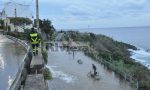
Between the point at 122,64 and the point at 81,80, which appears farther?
the point at 122,64

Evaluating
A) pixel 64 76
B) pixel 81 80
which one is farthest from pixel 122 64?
pixel 81 80

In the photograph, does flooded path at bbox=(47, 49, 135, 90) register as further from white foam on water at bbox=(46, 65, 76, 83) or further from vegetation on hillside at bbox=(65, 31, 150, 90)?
vegetation on hillside at bbox=(65, 31, 150, 90)

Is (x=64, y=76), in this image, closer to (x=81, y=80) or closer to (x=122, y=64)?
(x=81, y=80)

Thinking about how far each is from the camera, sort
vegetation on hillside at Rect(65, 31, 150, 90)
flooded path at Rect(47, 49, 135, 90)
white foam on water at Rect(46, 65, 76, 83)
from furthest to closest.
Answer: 1. vegetation on hillside at Rect(65, 31, 150, 90)
2. white foam on water at Rect(46, 65, 76, 83)
3. flooded path at Rect(47, 49, 135, 90)

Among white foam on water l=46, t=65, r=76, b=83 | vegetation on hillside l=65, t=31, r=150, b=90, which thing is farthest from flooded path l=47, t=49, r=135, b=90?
vegetation on hillside l=65, t=31, r=150, b=90

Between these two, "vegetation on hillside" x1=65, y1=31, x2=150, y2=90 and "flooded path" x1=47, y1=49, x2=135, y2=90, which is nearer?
"flooded path" x1=47, y1=49, x2=135, y2=90

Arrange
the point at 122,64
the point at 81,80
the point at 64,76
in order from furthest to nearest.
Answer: the point at 122,64 < the point at 64,76 < the point at 81,80

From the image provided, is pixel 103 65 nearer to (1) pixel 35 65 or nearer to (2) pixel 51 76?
(2) pixel 51 76

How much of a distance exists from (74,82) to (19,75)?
857 cm

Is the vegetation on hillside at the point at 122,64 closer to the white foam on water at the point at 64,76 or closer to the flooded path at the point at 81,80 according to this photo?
the flooded path at the point at 81,80

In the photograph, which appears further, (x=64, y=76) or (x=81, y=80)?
(x=64, y=76)

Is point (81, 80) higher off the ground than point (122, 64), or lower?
higher

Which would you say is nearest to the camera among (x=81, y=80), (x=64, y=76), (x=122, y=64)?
(x=81, y=80)

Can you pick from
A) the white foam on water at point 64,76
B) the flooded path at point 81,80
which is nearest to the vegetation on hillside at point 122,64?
the flooded path at point 81,80
